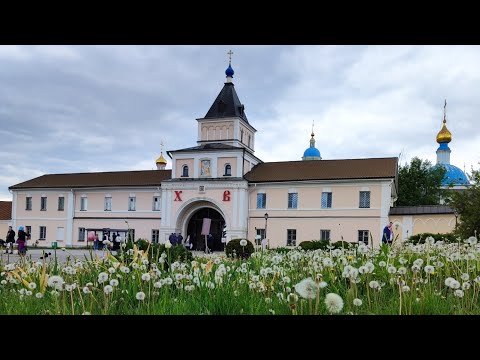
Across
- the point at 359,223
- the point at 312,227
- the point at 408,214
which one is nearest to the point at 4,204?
the point at 312,227

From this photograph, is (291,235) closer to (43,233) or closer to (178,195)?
(178,195)

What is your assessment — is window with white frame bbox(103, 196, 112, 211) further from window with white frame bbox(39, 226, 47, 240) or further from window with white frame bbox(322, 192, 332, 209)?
window with white frame bbox(322, 192, 332, 209)

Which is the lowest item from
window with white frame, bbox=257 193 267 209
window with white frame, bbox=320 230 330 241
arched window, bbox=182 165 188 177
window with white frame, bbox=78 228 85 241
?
window with white frame, bbox=78 228 85 241

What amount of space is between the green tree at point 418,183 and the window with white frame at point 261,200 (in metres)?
20.4

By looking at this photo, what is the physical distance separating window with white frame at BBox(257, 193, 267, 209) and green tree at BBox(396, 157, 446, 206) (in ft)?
66.9

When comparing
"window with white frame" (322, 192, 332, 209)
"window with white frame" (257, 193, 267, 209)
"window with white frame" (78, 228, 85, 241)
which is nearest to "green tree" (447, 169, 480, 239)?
"window with white frame" (322, 192, 332, 209)

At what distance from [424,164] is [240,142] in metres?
24.7

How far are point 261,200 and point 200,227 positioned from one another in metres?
6.36

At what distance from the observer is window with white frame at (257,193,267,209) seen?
132ft

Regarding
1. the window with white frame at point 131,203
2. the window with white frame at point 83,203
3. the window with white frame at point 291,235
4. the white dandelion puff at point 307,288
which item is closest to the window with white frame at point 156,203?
the window with white frame at point 131,203

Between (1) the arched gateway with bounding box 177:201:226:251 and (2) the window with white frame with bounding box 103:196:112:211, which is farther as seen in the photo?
(2) the window with white frame with bounding box 103:196:112:211

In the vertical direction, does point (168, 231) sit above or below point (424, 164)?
below
